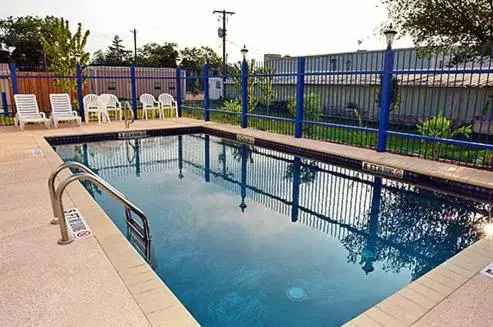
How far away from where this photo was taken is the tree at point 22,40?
3650cm

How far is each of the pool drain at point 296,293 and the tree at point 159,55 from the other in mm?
40133

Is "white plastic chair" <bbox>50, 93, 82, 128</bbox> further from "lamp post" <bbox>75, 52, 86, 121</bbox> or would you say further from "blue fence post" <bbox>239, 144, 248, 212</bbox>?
"blue fence post" <bbox>239, 144, 248, 212</bbox>

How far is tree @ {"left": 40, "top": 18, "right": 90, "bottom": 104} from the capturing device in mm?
14477

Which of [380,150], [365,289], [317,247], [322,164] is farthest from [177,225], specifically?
[380,150]

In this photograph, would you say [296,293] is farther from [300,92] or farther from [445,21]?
[445,21]

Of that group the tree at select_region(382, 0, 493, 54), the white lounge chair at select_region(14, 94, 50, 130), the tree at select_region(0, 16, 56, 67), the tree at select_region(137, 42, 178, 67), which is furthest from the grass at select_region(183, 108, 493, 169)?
the tree at select_region(0, 16, 56, 67)

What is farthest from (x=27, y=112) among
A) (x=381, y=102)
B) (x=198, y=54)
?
(x=198, y=54)

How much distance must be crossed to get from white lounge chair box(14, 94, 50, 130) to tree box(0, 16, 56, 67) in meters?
31.3

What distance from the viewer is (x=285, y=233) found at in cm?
409

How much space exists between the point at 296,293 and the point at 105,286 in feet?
4.87

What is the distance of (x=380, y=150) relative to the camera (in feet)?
22.2

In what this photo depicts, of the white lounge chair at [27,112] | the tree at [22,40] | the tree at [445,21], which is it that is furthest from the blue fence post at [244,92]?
the tree at [22,40]

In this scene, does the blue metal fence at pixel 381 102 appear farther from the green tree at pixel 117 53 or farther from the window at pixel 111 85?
the green tree at pixel 117 53

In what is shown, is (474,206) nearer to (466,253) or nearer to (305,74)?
(466,253)
